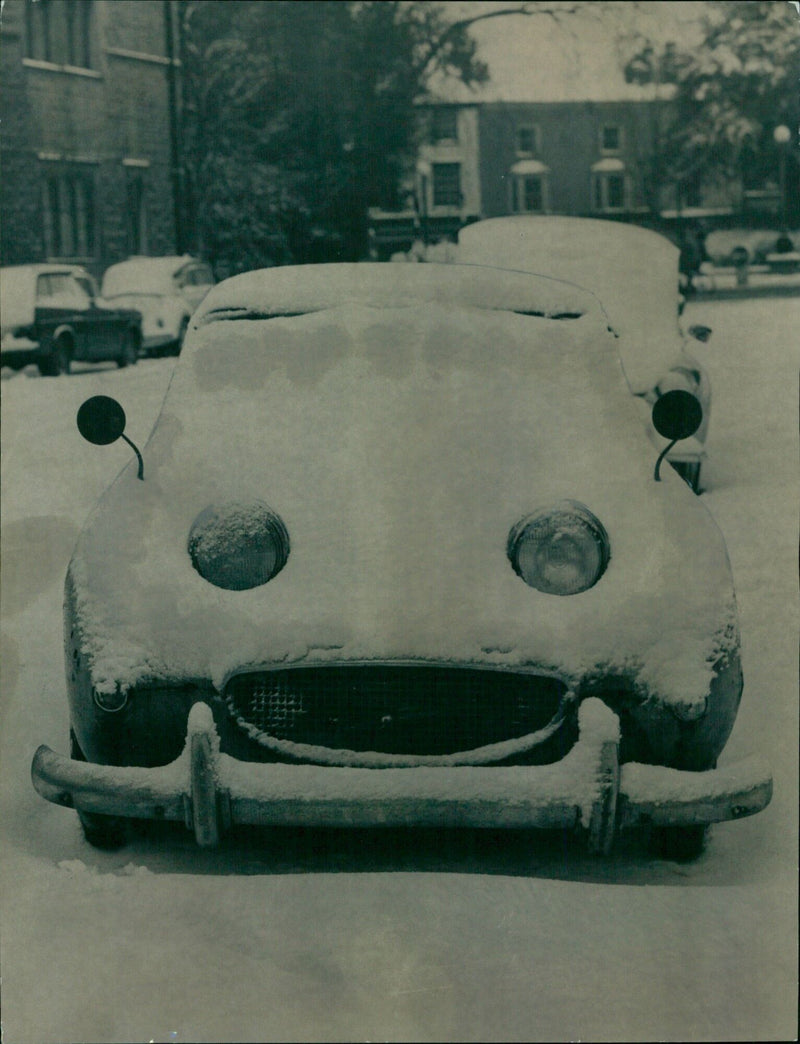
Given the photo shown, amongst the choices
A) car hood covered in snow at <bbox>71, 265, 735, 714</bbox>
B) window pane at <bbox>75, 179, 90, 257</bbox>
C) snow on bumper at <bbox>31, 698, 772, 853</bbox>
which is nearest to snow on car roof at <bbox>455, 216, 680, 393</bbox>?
car hood covered in snow at <bbox>71, 265, 735, 714</bbox>

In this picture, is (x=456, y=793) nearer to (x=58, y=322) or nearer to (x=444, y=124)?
(x=444, y=124)

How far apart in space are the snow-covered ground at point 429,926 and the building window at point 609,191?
130 cm

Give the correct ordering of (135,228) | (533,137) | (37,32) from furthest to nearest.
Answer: (135,228) → (37,32) → (533,137)

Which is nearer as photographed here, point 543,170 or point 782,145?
point 782,145

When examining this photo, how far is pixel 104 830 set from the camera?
9.53ft

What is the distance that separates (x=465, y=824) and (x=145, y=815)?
0.71 meters

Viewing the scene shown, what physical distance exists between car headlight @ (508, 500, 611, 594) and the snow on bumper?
0.96 ft

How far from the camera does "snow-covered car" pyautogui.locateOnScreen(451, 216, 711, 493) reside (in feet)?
14.4

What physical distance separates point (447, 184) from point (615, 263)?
0.83 metres

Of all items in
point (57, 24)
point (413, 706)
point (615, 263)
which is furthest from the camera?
point (615, 263)

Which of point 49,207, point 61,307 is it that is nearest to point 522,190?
point 49,207

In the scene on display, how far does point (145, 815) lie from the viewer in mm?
2637

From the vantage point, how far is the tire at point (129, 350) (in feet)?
33.5

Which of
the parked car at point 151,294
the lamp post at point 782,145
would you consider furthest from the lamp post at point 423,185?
the parked car at point 151,294
